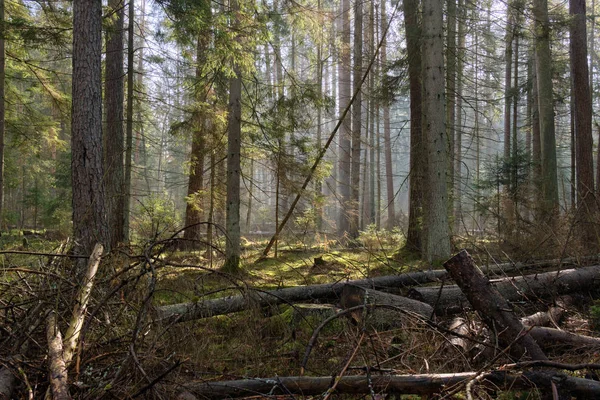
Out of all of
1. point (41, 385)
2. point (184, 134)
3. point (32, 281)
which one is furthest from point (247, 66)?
point (41, 385)

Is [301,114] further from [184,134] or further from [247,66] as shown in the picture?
[184,134]

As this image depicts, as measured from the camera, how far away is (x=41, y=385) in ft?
8.91

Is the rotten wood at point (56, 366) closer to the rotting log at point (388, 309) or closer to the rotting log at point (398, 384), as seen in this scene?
the rotting log at point (398, 384)

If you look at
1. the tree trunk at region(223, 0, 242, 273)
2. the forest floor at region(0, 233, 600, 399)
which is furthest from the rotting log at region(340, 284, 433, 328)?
the tree trunk at region(223, 0, 242, 273)

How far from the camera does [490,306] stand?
359 cm

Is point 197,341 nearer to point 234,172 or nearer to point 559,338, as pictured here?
point 559,338

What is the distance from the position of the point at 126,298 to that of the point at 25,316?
0.88m

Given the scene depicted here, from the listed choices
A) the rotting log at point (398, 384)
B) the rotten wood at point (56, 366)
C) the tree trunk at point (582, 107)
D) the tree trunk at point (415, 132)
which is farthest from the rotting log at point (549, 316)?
the tree trunk at point (582, 107)

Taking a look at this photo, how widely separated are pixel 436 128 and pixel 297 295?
4564 millimetres

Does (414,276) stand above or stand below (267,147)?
below

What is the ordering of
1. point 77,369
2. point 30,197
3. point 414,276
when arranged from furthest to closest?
point 30,197
point 414,276
point 77,369

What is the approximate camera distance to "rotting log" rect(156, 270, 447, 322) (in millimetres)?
5133

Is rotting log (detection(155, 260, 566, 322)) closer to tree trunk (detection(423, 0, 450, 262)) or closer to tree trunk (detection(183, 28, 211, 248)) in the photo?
tree trunk (detection(423, 0, 450, 262))

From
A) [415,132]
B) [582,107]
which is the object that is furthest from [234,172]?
[582,107]
